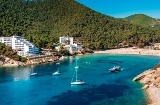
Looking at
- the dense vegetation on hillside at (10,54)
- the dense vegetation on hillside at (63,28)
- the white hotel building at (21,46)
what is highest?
→ the dense vegetation on hillside at (63,28)

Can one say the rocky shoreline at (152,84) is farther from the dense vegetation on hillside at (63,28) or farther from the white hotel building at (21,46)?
the dense vegetation on hillside at (63,28)

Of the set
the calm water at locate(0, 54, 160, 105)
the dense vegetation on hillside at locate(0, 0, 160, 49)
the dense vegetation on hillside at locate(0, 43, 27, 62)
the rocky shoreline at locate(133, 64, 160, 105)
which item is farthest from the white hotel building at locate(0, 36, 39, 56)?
the rocky shoreline at locate(133, 64, 160, 105)

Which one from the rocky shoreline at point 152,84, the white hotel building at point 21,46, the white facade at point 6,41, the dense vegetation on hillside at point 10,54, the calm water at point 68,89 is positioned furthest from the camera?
the white facade at point 6,41

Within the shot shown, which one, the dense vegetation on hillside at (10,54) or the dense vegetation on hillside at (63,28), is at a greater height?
the dense vegetation on hillside at (63,28)

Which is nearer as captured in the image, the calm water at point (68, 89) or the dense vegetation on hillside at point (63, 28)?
the calm water at point (68, 89)

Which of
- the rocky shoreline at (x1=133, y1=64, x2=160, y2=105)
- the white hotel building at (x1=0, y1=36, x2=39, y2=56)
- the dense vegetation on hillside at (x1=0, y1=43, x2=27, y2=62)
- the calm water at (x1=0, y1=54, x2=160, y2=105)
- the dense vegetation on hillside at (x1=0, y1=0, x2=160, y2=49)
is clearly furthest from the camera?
the dense vegetation on hillside at (x1=0, y1=0, x2=160, y2=49)

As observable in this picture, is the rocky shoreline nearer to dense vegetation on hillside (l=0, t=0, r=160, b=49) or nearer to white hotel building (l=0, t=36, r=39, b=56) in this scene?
white hotel building (l=0, t=36, r=39, b=56)

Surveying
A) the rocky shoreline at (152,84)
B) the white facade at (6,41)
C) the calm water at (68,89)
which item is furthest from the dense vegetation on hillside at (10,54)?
the rocky shoreline at (152,84)
